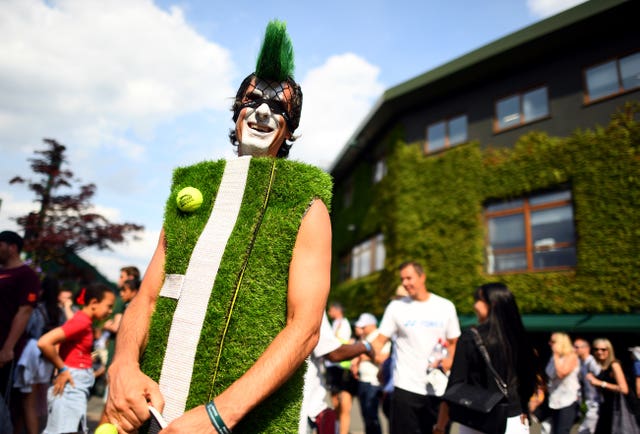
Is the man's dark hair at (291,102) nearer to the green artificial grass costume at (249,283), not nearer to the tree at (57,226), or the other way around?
the green artificial grass costume at (249,283)

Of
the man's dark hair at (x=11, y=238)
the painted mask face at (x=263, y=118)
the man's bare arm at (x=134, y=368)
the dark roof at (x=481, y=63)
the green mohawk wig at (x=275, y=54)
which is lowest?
the man's bare arm at (x=134, y=368)

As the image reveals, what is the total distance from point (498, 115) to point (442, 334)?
11.2m

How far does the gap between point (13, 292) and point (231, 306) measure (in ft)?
12.8

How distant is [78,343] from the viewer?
466 centimetres

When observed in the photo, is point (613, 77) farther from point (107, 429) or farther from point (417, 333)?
point (107, 429)

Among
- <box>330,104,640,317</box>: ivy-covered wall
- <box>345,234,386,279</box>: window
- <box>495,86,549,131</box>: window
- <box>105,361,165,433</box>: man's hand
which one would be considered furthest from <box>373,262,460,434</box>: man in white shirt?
<box>345,234,386,279</box>: window

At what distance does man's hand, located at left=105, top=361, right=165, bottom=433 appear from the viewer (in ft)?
4.38

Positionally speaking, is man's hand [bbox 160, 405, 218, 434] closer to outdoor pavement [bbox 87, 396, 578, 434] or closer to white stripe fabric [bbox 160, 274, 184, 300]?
white stripe fabric [bbox 160, 274, 184, 300]

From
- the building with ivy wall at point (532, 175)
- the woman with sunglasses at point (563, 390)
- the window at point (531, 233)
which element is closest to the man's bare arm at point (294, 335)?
the woman with sunglasses at point (563, 390)

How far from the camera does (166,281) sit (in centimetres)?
157

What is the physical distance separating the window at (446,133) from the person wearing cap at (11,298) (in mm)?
13050

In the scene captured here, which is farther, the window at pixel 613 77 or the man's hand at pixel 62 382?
the window at pixel 613 77

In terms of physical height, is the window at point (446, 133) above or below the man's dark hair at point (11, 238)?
above

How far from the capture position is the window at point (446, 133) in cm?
1491
